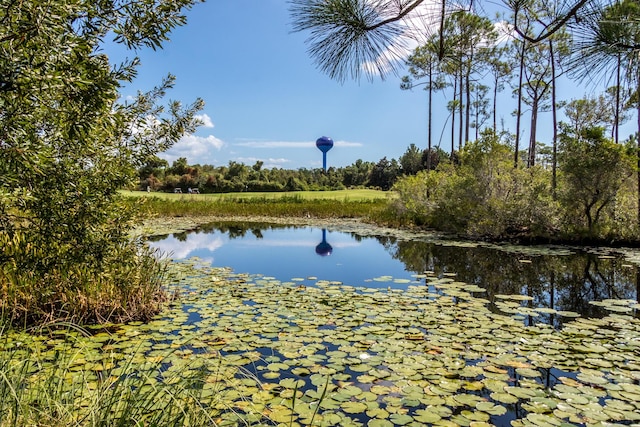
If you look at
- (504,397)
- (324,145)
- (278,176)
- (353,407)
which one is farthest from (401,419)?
(324,145)

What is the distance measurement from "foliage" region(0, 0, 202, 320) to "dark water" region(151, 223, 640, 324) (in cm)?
315

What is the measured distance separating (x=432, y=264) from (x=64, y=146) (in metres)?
6.13

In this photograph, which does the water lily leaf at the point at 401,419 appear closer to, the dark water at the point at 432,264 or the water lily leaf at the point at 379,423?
the water lily leaf at the point at 379,423

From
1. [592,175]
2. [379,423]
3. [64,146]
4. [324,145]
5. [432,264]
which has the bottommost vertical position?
[379,423]

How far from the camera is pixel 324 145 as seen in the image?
4306 centimetres

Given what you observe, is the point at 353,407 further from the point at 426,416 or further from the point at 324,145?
the point at 324,145

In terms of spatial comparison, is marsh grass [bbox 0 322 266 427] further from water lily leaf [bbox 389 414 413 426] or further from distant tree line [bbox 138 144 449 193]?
distant tree line [bbox 138 144 449 193]

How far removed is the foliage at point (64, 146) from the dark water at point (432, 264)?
10.3 ft

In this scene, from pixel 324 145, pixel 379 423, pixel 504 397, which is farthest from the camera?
pixel 324 145

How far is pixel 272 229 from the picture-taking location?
13.9m

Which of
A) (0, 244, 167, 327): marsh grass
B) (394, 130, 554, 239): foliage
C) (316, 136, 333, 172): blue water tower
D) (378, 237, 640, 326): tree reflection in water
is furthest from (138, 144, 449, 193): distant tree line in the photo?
(0, 244, 167, 327): marsh grass

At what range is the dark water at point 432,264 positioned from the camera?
5.60 m

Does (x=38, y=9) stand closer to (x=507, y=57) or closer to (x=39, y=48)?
(x=39, y=48)

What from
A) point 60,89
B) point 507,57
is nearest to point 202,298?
point 60,89
